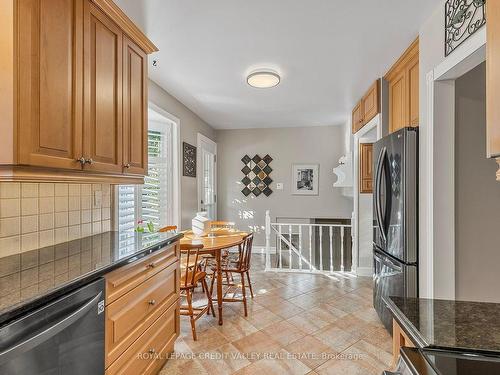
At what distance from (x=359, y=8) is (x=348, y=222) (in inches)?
164

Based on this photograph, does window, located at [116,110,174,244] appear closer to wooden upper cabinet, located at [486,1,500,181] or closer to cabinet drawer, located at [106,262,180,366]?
cabinet drawer, located at [106,262,180,366]

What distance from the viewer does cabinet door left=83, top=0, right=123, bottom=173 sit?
1.55 meters

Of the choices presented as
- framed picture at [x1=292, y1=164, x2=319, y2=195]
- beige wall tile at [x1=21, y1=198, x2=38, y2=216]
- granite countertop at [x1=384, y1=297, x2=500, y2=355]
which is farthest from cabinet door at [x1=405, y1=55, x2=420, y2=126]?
framed picture at [x1=292, y1=164, x2=319, y2=195]

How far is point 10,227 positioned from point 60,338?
73 cm

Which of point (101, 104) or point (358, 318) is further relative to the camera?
point (358, 318)

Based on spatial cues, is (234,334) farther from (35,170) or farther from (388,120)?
(388,120)

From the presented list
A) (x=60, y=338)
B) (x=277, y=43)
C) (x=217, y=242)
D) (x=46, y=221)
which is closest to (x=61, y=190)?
(x=46, y=221)

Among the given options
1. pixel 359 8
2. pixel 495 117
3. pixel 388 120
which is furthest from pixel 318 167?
pixel 495 117

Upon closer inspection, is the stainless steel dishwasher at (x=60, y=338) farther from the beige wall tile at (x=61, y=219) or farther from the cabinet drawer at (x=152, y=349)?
the beige wall tile at (x=61, y=219)

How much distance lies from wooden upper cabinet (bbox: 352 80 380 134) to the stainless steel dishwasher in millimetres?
3135

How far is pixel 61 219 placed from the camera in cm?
178

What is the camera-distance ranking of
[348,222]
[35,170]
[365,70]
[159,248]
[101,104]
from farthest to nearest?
[348,222], [365,70], [159,248], [101,104], [35,170]

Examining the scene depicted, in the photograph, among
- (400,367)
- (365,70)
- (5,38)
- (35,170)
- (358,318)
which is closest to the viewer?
(400,367)

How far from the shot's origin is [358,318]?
8.86 ft
